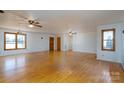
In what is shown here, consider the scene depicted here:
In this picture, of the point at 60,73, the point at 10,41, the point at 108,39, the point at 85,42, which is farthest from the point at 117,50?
the point at 10,41

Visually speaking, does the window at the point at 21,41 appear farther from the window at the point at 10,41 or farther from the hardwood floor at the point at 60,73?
the hardwood floor at the point at 60,73

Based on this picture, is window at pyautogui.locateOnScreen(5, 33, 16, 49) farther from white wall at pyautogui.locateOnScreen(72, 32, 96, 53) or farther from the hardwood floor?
white wall at pyautogui.locateOnScreen(72, 32, 96, 53)

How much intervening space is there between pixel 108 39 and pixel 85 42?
4.47 m

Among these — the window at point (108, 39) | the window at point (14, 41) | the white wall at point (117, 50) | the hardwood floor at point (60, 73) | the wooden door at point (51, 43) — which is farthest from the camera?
the wooden door at point (51, 43)

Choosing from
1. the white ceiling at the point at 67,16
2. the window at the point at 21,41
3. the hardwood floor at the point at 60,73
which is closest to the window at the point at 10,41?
the window at the point at 21,41

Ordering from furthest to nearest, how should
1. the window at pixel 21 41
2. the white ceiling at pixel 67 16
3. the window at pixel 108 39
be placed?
1. the window at pixel 21 41
2. the window at pixel 108 39
3. the white ceiling at pixel 67 16

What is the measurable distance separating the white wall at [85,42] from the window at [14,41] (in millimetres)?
5612

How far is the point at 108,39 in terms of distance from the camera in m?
5.97

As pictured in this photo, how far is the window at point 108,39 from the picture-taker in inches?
225

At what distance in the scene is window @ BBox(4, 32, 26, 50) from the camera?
806 cm

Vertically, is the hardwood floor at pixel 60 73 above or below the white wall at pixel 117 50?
below
